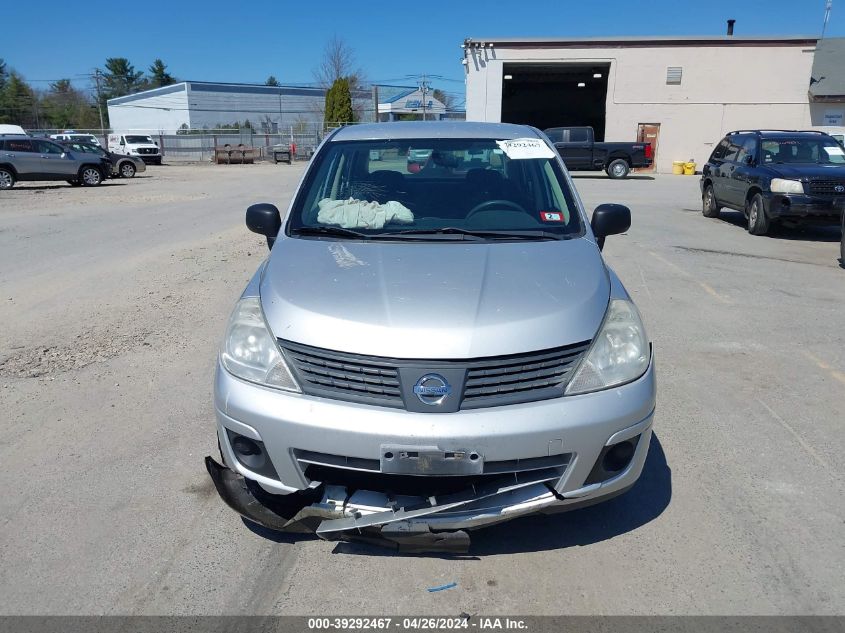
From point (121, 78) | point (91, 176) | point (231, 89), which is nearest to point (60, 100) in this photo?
point (121, 78)

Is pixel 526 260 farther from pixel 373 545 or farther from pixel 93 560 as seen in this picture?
pixel 93 560

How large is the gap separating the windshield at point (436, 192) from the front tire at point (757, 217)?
30.6 ft

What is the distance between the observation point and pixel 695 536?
10.6 ft

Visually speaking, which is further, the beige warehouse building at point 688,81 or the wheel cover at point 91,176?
the beige warehouse building at point 688,81

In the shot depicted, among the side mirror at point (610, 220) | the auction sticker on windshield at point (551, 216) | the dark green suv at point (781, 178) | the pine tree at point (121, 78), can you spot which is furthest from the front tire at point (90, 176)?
the pine tree at point (121, 78)

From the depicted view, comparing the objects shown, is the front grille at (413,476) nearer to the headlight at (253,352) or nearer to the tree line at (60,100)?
the headlight at (253,352)

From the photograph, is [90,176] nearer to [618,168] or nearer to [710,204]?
[710,204]

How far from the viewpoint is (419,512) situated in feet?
8.96

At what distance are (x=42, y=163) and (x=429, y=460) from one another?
24.9 m

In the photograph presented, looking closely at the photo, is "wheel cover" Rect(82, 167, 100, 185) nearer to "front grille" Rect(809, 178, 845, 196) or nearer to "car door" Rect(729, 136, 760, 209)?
"car door" Rect(729, 136, 760, 209)

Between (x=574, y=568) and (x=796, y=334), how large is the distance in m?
4.56

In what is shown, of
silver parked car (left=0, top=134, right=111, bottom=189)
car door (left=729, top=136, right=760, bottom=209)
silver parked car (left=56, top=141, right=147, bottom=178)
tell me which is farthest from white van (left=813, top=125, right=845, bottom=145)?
silver parked car (left=0, top=134, right=111, bottom=189)

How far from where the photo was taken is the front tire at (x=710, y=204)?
15188mm

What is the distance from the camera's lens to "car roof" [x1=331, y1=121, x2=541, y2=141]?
4641mm
